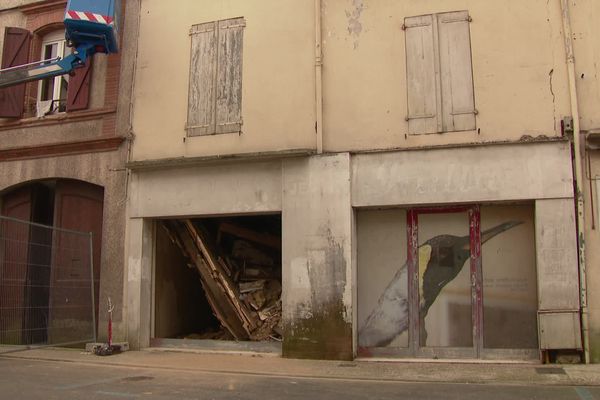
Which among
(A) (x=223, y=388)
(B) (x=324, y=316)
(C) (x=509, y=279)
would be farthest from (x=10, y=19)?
(C) (x=509, y=279)

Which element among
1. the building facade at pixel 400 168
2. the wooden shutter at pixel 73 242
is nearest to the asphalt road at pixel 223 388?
the building facade at pixel 400 168

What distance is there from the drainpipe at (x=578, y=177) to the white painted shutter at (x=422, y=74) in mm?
1952

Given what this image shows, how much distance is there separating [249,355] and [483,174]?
4.78 meters

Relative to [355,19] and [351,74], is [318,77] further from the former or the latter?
[355,19]

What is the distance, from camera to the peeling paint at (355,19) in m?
9.70

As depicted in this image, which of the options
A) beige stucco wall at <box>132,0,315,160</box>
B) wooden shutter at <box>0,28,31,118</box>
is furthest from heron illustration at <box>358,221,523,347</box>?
wooden shutter at <box>0,28,31,118</box>

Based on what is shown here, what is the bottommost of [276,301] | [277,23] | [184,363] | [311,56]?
[184,363]

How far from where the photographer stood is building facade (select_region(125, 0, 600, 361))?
864cm

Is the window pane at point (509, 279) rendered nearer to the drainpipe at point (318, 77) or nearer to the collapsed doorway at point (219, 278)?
the drainpipe at point (318, 77)

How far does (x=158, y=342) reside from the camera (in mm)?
10367

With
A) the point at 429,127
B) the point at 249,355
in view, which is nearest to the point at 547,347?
the point at 429,127

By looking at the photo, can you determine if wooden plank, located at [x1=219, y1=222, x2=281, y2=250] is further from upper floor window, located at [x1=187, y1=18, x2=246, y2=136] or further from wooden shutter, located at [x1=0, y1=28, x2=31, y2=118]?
wooden shutter, located at [x1=0, y1=28, x2=31, y2=118]

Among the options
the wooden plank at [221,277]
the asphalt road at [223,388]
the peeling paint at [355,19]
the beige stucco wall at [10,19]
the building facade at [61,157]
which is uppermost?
the beige stucco wall at [10,19]

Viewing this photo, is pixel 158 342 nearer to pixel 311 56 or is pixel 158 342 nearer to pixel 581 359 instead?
pixel 311 56
